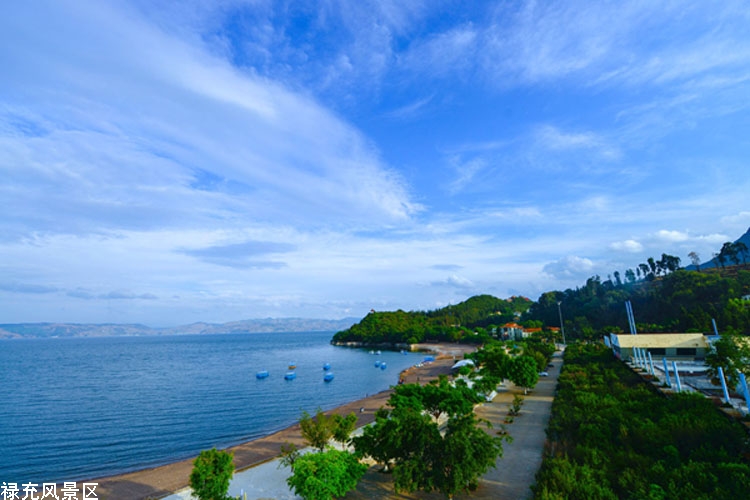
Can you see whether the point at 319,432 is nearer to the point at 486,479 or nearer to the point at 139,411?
the point at 486,479

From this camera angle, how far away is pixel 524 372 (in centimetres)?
4022

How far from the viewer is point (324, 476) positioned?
51.0 feet

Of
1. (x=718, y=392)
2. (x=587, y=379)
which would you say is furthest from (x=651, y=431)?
(x=587, y=379)

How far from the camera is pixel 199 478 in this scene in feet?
52.7

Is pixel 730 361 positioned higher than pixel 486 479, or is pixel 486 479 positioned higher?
pixel 730 361

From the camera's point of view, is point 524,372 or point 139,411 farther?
point 139,411

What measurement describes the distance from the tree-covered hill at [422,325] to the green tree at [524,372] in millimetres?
87236

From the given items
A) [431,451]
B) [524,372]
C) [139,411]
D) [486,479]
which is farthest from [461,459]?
[139,411]

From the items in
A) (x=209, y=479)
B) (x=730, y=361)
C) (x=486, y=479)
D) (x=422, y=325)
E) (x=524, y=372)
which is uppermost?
(x=422, y=325)

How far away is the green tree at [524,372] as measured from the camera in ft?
132

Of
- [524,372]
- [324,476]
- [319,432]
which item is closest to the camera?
[324,476]

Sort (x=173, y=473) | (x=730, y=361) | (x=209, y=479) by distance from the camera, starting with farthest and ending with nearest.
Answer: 1. (x=173, y=473)
2. (x=730, y=361)
3. (x=209, y=479)

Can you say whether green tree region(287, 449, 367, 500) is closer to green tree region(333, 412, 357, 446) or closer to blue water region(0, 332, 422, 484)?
green tree region(333, 412, 357, 446)

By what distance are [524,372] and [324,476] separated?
3102 cm
